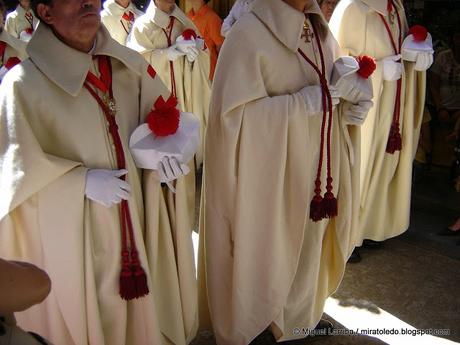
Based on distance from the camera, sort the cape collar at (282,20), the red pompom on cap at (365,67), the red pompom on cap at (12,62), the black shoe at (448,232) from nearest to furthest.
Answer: the cape collar at (282,20) < the red pompom on cap at (365,67) < the red pompom on cap at (12,62) < the black shoe at (448,232)

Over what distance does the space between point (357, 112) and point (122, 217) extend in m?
1.33

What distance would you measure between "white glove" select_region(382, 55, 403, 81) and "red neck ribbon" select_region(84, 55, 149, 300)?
2.10m

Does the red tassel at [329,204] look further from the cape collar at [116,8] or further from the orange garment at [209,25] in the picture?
the cape collar at [116,8]

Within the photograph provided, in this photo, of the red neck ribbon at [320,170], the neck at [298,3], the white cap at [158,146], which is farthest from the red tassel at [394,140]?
the white cap at [158,146]

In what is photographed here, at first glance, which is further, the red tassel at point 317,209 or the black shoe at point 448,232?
the black shoe at point 448,232

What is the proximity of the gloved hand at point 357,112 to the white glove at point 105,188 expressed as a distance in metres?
1.30

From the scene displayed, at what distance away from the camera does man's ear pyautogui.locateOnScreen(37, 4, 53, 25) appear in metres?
1.82

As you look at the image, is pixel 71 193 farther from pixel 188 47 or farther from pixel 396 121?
pixel 188 47

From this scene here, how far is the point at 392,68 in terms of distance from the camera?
335 cm

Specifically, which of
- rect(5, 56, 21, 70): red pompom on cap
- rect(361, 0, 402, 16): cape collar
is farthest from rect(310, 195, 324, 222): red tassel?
rect(5, 56, 21, 70): red pompom on cap

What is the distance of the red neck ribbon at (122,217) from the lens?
75.7 inches

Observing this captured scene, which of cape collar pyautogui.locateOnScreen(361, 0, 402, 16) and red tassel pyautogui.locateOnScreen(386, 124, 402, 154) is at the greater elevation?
cape collar pyautogui.locateOnScreen(361, 0, 402, 16)

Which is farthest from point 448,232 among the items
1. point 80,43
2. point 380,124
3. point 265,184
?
point 80,43

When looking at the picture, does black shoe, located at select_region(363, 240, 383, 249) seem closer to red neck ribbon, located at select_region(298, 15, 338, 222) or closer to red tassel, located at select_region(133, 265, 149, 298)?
red neck ribbon, located at select_region(298, 15, 338, 222)
